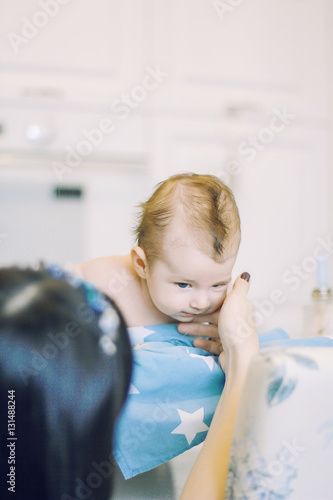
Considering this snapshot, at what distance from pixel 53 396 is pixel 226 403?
178 millimetres

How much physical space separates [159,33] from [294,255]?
38.7 inches

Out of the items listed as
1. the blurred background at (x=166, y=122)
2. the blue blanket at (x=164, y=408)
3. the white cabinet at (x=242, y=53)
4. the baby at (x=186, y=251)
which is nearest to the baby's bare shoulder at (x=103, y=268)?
the baby at (x=186, y=251)

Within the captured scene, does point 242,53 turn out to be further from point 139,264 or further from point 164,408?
point 164,408

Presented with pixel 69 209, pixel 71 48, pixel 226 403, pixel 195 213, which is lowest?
pixel 69 209

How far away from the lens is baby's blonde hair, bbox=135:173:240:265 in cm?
71

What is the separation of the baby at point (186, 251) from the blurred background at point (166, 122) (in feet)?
2.83

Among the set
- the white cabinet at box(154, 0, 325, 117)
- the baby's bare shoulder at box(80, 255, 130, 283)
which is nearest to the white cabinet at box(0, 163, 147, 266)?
the white cabinet at box(154, 0, 325, 117)

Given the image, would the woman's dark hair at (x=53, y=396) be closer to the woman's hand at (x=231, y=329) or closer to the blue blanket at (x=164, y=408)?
the blue blanket at (x=164, y=408)

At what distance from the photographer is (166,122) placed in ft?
5.95

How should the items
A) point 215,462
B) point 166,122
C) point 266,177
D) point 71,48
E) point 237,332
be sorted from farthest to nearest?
point 266,177
point 166,122
point 71,48
point 237,332
point 215,462

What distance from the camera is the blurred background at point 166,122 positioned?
167 centimetres

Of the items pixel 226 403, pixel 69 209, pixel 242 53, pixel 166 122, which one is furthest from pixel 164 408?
pixel 242 53

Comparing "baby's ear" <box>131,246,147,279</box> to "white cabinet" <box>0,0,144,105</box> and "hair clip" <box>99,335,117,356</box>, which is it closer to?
"hair clip" <box>99,335,117,356</box>

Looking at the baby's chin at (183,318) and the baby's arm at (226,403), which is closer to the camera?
the baby's arm at (226,403)
